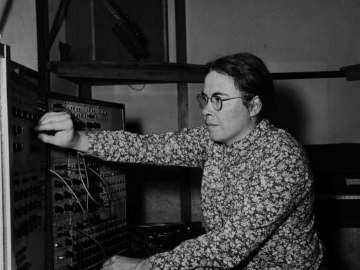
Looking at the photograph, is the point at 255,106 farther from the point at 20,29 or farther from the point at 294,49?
the point at 294,49

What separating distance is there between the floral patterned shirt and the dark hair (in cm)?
11

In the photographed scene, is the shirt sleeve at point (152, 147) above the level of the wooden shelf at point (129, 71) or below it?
below

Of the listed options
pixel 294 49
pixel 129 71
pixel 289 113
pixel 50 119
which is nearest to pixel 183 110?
pixel 289 113

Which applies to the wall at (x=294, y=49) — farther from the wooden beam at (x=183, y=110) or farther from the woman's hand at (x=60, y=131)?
the woman's hand at (x=60, y=131)

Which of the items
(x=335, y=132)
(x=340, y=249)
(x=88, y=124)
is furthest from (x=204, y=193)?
(x=335, y=132)

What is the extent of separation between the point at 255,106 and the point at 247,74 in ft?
0.40

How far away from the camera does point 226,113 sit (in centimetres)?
168

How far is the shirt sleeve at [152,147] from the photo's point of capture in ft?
5.81

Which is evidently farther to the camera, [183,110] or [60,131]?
[183,110]

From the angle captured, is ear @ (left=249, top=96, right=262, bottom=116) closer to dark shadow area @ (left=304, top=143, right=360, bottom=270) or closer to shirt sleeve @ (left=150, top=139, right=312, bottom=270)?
shirt sleeve @ (left=150, top=139, right=312, bottom=270)

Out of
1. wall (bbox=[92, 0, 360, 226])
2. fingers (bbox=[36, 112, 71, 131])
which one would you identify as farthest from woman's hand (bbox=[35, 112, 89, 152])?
wall (bbox=[92, 0, 360, 226])

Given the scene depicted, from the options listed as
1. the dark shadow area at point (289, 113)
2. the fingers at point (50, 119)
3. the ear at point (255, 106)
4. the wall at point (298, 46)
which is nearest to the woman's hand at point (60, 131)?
the fingers at point (50, 119)

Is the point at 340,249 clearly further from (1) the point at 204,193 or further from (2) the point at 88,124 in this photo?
(2) the point at 88,124

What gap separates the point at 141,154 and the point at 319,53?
183 centimetres
